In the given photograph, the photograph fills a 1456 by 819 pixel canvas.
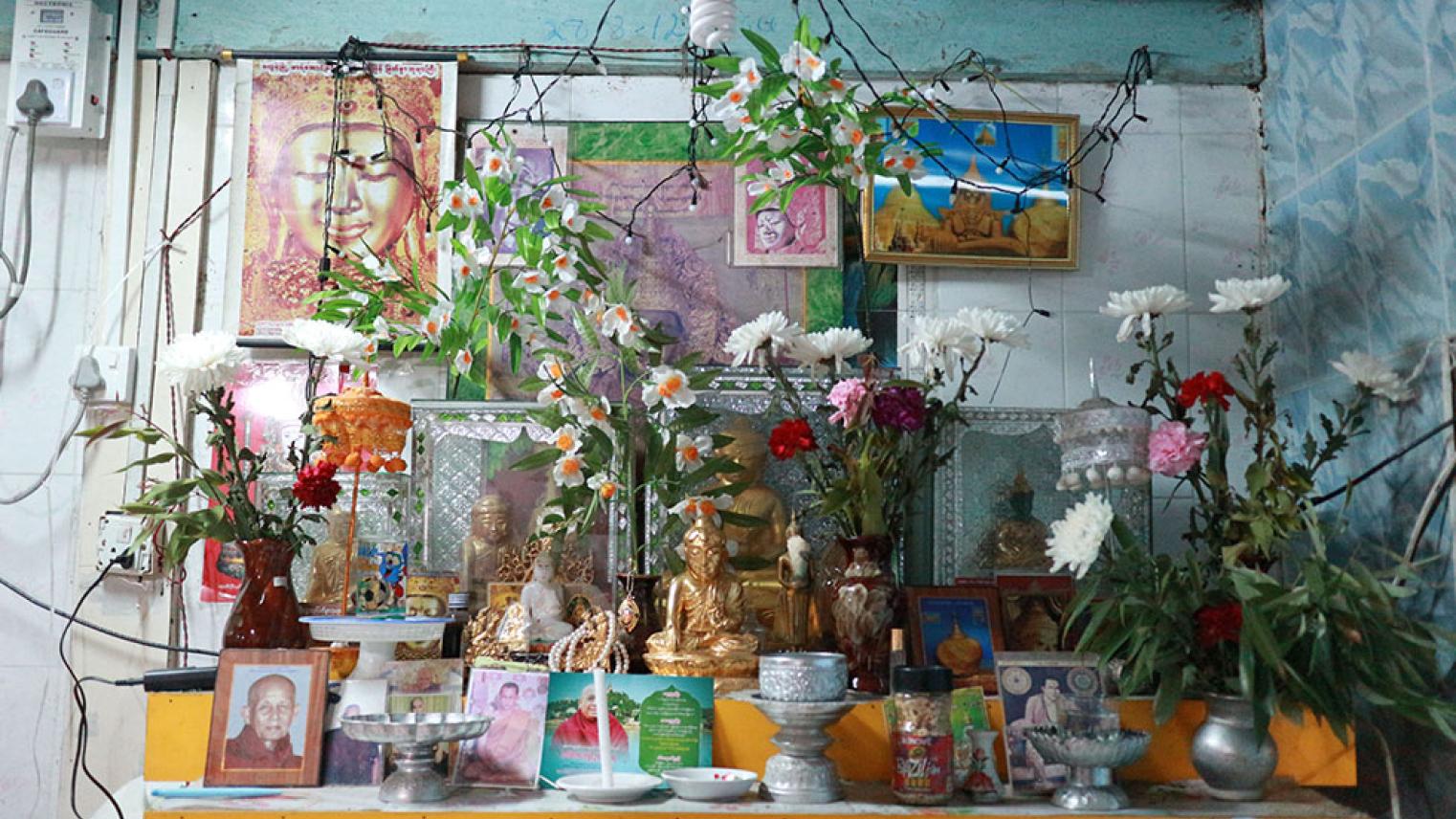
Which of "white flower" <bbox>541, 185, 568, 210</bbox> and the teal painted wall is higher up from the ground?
the teal painted wall

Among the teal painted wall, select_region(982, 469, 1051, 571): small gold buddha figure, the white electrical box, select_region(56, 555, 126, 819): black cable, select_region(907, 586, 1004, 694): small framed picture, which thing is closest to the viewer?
select_region(907, 586, 1004, 694): small framed picture

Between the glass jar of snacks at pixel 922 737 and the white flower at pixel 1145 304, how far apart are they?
0.86 m

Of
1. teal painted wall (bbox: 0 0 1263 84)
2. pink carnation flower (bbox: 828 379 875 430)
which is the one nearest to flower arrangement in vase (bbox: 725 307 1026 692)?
pink carnation flower (bbox: 828 379 875 430)

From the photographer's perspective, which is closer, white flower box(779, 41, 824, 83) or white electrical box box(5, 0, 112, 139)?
white flower box(779, 41, 824, 83)

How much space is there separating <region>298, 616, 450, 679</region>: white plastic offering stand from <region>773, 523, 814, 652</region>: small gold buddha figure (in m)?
0.68

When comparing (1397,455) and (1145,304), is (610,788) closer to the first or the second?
(1145,304)

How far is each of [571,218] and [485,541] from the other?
0.71 m

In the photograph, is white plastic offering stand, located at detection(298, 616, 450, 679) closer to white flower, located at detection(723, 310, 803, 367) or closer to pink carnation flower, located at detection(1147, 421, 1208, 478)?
white flower, located at detection(723, 310, 803, 367)

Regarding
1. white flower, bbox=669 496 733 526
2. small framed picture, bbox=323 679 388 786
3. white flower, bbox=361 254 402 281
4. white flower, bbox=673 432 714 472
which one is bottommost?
small framed picture, bbox=323 679 388 786

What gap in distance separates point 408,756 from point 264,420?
1.21 m

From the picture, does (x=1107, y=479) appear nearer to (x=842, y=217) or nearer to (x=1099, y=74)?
(x=842, y=217)

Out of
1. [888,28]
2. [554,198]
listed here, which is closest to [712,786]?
[554,198]

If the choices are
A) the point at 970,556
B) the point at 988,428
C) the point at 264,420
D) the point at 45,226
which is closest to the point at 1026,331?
the point at 988,428

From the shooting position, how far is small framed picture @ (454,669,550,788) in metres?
2.30
